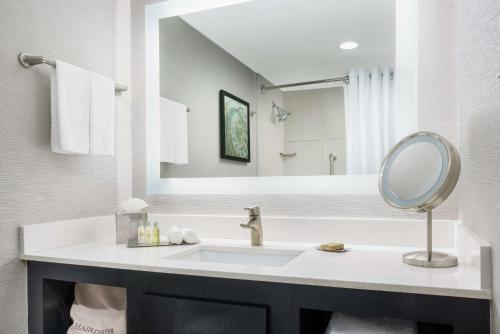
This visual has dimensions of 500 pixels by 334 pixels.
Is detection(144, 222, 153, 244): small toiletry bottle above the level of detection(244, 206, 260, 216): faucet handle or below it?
below

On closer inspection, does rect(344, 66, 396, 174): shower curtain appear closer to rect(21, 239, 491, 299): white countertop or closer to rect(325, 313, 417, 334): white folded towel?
rect(21, 239, 491, 299): white countertop

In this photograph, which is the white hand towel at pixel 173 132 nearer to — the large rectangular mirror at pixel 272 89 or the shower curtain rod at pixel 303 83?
the large rectangular mirror at pixel 272 89

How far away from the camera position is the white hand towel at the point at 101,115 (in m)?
1.58

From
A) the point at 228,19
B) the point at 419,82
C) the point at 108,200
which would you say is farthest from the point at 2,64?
the point at 419,82

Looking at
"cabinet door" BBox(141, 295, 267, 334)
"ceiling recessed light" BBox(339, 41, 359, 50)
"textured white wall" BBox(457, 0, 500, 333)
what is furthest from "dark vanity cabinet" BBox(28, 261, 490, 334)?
"ceiling recessed light" BBox(339, 41, 359, 50)

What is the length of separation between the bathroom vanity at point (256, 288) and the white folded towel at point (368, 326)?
0.07 meters

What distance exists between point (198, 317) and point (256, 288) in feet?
0.68

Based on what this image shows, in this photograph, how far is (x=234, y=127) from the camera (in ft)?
5.76

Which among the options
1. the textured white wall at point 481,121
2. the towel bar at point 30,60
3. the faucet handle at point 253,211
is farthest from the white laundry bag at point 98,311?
the textured white wall at point 481,121

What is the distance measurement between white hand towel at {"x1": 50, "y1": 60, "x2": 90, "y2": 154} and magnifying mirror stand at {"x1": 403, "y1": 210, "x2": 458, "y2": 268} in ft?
4.10

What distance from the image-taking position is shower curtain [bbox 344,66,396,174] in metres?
1.52

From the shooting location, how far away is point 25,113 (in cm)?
142

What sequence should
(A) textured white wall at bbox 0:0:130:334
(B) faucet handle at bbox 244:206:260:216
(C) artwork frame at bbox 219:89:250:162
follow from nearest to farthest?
(A) textured white wall at bbox 0:0:130:334 < (B) faucet handle at bbox 244:206:260:216 < (C) artwork frame at bbox 219:89:250:162

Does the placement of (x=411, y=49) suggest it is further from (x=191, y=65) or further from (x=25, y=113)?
(x=25, y=113)
